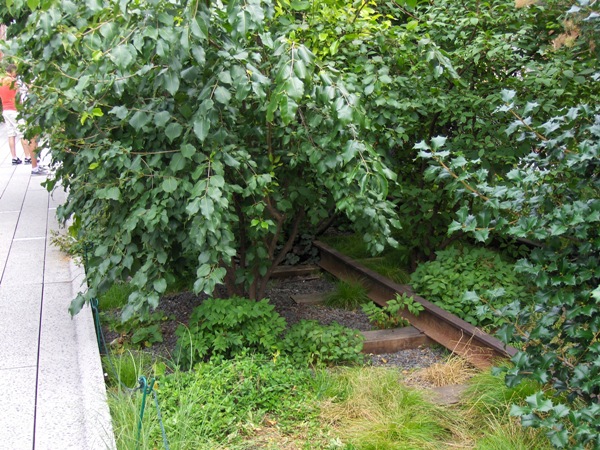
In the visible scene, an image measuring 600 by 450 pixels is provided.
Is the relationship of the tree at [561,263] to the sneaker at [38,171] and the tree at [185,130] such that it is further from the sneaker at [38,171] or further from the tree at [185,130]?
the sneaker at [38,171]

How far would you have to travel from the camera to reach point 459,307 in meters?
5.46

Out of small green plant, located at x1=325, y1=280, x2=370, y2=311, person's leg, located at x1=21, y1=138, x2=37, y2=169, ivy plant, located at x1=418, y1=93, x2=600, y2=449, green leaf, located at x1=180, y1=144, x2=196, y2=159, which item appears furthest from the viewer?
person's leg, located at x1=21, y1=138, x2=37, y2=169

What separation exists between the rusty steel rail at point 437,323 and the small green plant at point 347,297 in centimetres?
10

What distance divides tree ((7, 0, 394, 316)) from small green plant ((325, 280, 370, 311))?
4.68ft

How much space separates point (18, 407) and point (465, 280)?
11.6 ft

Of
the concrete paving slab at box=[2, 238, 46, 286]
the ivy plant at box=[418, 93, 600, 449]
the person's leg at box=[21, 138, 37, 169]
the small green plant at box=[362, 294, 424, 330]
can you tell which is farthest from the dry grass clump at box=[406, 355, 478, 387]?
the person's leg at box=[21, 138, 37, 169]

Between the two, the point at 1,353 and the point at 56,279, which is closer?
the point at 1,353

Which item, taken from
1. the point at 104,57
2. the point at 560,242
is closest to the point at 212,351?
the point at 104,57

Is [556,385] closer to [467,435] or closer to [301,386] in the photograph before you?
[467,435]

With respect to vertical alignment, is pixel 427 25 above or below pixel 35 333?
above

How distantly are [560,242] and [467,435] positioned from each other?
1.36 meters

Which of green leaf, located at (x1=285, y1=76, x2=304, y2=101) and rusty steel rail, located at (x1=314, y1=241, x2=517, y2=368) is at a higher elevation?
green leaf, located at (x1=285, y1=76, x2=304, y2=101)

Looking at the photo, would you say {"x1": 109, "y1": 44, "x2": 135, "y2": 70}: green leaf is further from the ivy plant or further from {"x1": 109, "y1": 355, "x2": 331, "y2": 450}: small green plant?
{"x1": 109, "y1": 355, "x2": 331, "y2": 450}: small green plant

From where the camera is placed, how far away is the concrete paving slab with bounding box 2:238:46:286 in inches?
→ 244
